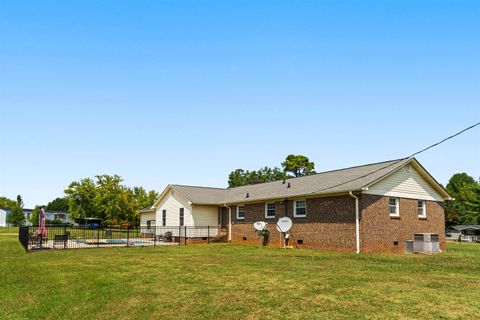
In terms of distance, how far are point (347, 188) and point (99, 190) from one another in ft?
165

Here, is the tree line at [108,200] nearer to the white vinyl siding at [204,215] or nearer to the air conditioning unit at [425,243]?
the white vinyl siding at [204,215]

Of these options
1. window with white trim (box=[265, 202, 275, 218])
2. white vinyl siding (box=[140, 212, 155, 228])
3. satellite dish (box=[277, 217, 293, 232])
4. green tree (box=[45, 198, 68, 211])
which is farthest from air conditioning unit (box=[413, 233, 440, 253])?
green tree (box=[45, 198, 68, 211])

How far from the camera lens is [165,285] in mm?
10273

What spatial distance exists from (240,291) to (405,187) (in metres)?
16.3

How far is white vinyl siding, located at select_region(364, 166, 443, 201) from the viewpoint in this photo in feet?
70.4

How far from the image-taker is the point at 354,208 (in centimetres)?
2077

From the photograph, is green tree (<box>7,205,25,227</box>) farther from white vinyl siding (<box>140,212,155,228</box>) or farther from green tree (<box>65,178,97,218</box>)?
white vinyl siding (<box>140,212,155,228</box>)

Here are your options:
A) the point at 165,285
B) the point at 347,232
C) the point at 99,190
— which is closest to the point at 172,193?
the point at 347,232

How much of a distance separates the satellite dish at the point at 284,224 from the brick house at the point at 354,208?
700 mm

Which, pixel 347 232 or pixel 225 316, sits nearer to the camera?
pixel 225 316

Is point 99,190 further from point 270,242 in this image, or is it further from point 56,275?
point 56,275

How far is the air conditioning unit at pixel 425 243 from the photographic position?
2197 cm

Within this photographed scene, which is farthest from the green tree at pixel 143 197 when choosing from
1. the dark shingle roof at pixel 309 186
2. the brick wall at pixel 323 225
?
the brick wall at pixel 323 225

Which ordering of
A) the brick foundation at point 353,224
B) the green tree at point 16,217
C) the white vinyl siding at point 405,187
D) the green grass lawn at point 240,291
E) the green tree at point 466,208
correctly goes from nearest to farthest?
the green grass lawn at point 240,291 → the brick foundation at point 353,224 → the white vinyl siding at point 405,187 → the green tree at point 466,208 → the green tree at point 16,217
